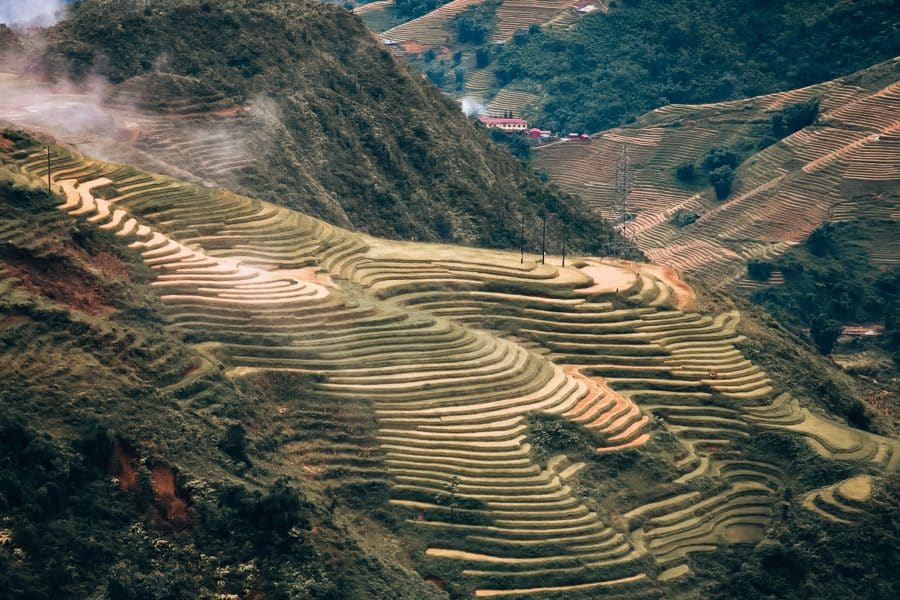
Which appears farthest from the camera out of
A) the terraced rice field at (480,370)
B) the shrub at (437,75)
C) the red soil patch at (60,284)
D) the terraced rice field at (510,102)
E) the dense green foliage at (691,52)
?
the shrub at (437,75)

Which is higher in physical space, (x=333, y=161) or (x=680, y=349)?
(x=333, y=161)

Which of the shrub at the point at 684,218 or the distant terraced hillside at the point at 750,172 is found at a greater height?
the distant terraced hillside at the point at 750,172

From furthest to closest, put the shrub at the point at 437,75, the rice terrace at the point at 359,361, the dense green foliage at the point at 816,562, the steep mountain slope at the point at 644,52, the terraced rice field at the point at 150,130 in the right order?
the shrub at the point at 437,75, the steep mountain slope at the point at 644,52, the terraced rice field at the point at 150,130, the dense green foliage at the point at 816,562, the rice terrace at the point at 359,361

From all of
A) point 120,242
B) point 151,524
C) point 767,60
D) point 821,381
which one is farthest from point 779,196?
point 151,524

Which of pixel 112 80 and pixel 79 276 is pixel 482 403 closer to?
pixel 79 276

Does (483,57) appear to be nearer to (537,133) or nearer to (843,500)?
(537,133)

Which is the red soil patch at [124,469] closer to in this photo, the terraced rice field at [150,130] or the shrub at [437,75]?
the terraced rice field at [150,130]

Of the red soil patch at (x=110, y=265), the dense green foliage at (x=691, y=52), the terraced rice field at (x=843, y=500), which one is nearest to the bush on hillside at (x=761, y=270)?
the dense green foliage at (x=691, y=52)
